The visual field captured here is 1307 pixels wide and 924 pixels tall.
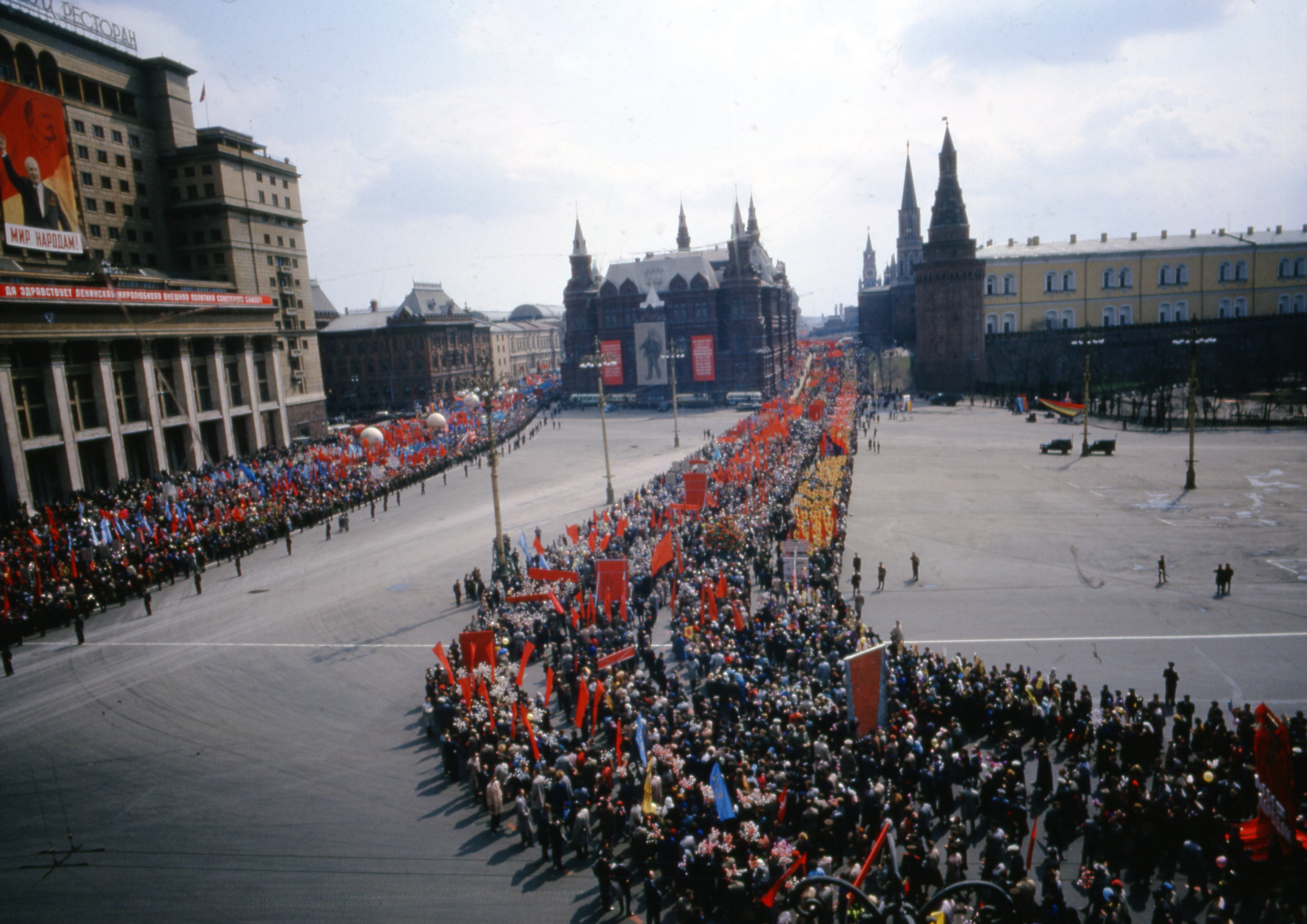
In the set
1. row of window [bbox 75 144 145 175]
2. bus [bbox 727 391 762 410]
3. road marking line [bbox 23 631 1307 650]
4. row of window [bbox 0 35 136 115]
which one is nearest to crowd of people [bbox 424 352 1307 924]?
road marking line [bbox 23 631 1307 650]

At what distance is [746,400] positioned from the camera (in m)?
76.6

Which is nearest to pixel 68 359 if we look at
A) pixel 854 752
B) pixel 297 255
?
pixel 297 255

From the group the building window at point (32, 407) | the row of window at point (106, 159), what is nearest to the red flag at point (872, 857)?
the building window at point (32, 407)

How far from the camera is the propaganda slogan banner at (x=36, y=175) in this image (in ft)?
123

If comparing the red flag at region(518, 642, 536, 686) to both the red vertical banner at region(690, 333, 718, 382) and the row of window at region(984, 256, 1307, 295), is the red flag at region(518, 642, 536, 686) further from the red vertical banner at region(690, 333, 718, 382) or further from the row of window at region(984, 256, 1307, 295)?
the row of window at region(984, 256, 1307, 295)

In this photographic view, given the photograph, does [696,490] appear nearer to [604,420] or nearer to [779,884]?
[604,420]

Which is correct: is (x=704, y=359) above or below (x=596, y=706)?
above

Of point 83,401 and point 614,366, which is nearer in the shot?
point 83,401

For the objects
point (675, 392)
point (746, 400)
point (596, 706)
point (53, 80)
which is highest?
point (53, 80)

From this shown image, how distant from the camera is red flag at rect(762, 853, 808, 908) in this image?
29.6 ft

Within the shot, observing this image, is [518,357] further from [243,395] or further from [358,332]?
[243,395]

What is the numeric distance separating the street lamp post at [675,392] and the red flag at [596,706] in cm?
3736

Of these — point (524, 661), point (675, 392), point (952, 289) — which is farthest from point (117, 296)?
point (952, 289)

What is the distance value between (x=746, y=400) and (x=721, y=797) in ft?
222
